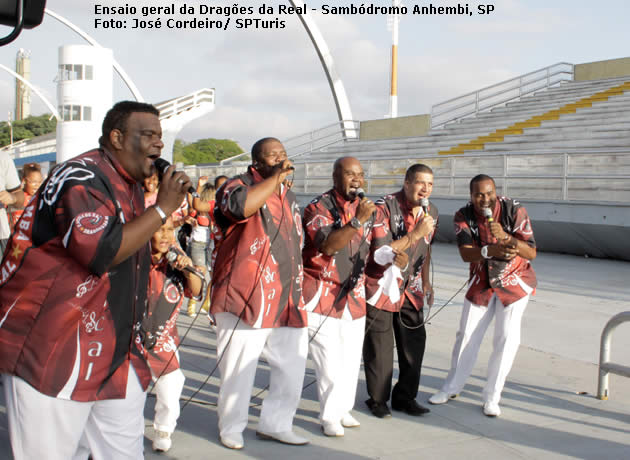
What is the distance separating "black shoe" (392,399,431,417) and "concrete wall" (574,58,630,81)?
23808 mm

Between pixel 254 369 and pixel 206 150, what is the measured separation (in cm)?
8875

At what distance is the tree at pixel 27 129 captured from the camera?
9619 cm

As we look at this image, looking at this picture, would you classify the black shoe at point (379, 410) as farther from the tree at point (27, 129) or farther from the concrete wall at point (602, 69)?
the tree at point (27, 129)

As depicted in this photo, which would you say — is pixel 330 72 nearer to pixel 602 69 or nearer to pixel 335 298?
pixel 602 69

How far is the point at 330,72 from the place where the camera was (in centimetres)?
2556

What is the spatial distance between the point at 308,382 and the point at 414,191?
2007mm

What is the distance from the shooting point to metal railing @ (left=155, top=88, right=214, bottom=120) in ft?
129

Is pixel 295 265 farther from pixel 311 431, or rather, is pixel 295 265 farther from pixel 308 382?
pixel 308 382

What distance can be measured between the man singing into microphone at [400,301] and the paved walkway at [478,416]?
0.21 metres

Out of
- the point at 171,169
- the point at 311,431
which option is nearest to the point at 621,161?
the point at 311,431

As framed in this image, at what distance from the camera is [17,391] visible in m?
2.43

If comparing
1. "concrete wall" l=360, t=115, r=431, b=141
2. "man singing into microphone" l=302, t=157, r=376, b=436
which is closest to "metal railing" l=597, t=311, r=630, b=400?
"man singing into microphone" l=302, t=157, r=376, b=436

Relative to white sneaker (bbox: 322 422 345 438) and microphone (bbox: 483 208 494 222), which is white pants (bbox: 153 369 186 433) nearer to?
white sneaker (bbox: 322 422 345 438)

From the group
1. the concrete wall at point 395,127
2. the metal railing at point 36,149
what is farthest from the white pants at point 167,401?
the metal railing at point 36,149
